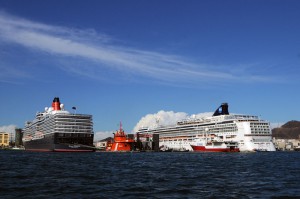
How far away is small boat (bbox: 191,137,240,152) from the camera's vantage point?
487ft

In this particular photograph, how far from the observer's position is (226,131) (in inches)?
6240

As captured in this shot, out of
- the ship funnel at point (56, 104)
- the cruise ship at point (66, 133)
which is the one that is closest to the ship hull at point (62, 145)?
the cruise ship at point (66, 133)

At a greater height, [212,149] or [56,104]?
[56,104]

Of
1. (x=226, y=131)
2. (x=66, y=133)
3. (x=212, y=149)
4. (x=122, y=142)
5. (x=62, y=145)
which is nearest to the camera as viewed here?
(x=62, y=145)

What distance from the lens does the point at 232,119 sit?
160 meters

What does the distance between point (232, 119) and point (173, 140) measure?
146 ft

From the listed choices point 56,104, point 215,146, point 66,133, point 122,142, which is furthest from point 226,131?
point 56,104

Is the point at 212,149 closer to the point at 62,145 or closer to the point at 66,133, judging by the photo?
the point at 66,133

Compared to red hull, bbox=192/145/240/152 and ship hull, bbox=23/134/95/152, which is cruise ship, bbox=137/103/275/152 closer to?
red hull, bbox=192/145/240/152

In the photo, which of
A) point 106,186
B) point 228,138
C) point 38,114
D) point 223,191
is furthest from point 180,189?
point 38,114

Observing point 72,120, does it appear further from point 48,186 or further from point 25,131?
point 48,186

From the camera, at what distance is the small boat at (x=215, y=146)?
148 m

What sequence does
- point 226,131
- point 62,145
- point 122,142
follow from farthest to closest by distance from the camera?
point 122,142 → point 226,131 → point 62,145

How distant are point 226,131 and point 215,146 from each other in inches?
433
